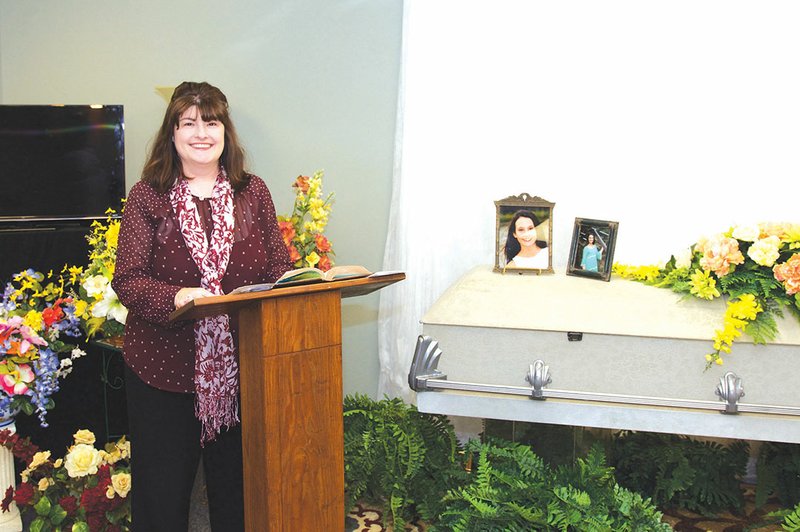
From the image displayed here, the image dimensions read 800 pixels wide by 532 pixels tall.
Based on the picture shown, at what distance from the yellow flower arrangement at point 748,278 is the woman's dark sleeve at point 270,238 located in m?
1.27

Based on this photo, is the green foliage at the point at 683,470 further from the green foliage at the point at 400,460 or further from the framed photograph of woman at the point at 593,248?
the framed photograph of woman at the point at 593,248

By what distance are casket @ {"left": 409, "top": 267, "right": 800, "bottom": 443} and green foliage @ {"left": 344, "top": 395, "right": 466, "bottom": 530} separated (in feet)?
1.74

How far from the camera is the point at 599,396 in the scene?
7.92ft

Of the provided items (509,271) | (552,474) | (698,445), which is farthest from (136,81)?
(698,445)

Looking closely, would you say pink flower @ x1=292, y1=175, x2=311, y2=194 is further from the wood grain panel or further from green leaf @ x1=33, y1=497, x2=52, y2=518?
green leaf @ x1=33, y1=497, x2=52, y2=518

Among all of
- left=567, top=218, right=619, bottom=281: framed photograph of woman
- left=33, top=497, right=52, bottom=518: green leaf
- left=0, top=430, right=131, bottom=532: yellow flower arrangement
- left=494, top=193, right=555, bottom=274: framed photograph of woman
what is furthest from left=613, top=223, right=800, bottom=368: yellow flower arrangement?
left=33, top=497, right=52, bottom=518: green leaf

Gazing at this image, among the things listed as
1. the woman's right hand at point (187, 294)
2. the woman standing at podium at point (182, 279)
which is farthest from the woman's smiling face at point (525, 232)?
the woman's right hand at point (187, 294)

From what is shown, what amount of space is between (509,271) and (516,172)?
0.61 m

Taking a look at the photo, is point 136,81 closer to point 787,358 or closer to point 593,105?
point 593,105

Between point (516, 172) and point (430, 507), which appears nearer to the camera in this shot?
point (430, 507)

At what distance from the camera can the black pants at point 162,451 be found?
7.22ft

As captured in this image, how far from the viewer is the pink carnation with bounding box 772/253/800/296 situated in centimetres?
234

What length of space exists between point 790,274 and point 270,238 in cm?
157

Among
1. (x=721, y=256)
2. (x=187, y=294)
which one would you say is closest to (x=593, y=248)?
(x=721, y=256)
